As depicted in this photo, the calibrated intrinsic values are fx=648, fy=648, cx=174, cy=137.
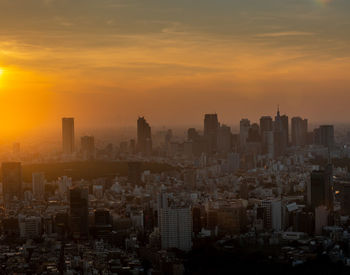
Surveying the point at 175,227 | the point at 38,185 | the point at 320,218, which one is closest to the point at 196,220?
the point at 175,227

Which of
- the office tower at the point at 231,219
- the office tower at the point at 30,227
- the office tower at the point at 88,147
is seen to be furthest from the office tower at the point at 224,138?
the office tower at the point at 30,227

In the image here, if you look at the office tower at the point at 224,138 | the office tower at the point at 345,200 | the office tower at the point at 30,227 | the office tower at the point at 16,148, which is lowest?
the office tower at the point at 30,227

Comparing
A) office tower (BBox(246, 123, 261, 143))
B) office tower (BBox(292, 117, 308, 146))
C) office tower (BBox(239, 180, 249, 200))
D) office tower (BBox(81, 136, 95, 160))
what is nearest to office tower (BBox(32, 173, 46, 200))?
office tower (BBox(239, 180, 249, 200))

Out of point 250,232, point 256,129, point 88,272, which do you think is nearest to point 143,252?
point 88,272

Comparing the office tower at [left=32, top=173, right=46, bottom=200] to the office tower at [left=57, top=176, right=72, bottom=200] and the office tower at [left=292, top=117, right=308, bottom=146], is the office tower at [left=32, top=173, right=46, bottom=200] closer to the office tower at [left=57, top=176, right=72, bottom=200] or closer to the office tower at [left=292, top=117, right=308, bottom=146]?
the office tower at [left=57, top=176, right=72, bottom=200]

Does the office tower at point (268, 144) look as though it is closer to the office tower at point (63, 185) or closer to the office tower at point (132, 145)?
the office tower at point (132, 145)
